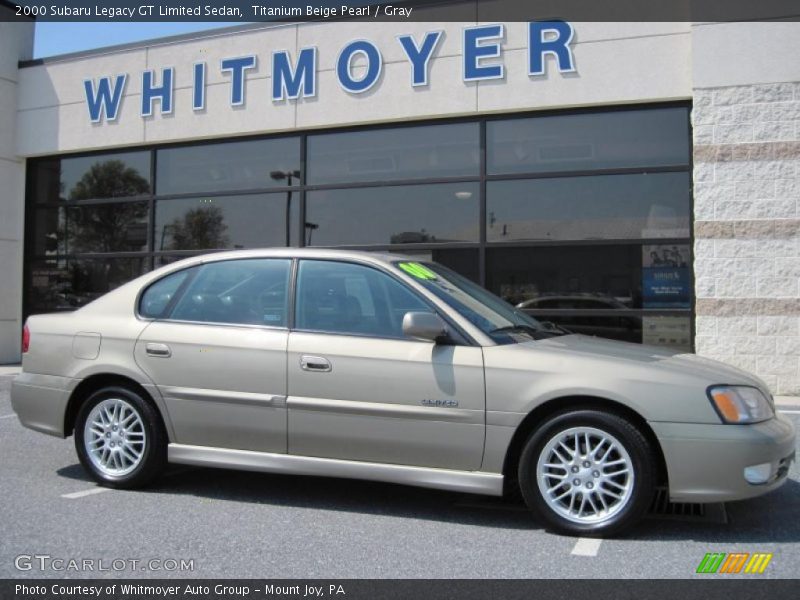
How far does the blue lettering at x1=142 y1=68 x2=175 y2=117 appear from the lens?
12.4m

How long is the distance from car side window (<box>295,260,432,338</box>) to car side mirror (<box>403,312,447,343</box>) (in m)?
0.23

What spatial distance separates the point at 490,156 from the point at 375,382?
23.6ft

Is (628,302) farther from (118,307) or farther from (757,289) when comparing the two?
(118,307)

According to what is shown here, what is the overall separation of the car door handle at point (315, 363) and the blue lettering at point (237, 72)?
842 centimetres

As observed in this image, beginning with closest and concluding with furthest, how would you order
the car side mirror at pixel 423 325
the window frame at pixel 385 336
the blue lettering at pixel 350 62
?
the car side mirror at pixel 423 325 < the window frame at pixel 385 336 < the blue lettering at pixel 350 62

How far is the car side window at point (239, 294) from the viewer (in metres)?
4.80

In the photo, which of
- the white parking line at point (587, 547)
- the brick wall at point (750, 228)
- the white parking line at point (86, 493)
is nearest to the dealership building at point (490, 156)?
the brick wall at point (750, 228)

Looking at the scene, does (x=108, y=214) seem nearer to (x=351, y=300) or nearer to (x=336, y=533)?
(x=351, y=300)

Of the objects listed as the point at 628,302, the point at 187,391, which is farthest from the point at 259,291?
the point at 628,302

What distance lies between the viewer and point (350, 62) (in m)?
11.3

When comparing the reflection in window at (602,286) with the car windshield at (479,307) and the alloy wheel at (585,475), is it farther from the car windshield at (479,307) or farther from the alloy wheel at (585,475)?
the alloy wheel at (585,475)

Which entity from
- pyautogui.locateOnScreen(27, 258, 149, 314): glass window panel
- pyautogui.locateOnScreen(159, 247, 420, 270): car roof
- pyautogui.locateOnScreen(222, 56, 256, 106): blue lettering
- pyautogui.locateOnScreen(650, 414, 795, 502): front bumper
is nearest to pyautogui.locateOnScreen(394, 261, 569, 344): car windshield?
pyautogui.locateOnScreen(159, 247, 420, 270): car roof

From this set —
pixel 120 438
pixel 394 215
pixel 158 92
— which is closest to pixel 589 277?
pixel 394 215
